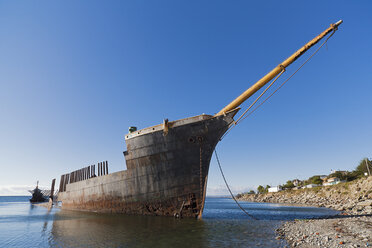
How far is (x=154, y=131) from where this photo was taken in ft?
51.0

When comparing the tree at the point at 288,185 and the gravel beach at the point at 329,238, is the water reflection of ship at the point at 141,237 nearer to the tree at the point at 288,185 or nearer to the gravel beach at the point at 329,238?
the gravel beach at the point at 329,238

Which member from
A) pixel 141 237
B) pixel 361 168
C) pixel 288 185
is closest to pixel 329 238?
pixel 141 237

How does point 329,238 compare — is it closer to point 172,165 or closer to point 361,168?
point 172,165

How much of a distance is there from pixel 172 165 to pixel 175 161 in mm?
398

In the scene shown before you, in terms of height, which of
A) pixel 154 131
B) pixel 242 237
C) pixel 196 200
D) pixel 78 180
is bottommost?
pixel 242 237

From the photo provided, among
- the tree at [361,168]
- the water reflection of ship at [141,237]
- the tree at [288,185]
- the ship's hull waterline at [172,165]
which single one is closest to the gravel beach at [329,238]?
the water reflection of ship at [141,237]

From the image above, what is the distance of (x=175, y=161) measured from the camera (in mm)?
14969

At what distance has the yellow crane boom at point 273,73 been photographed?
1208 cm

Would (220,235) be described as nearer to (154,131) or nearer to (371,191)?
(154,131)

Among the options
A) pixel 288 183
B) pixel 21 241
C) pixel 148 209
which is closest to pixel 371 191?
pixel 148 209

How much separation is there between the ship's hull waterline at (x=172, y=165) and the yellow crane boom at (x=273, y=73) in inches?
23.8

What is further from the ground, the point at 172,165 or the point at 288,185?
the point at 172,165

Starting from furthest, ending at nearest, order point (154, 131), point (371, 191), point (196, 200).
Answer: point (371, 191)
point (154, 131)
point (196, 200)

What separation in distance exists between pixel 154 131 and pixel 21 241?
9.80m
